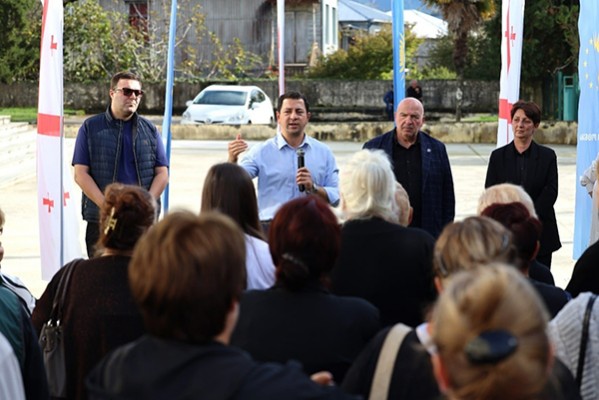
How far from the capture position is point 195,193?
1625cm

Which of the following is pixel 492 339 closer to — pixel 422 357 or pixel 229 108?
pixel 422 357

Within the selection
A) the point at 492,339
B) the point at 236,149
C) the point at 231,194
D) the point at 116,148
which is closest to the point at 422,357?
the point at 492,339

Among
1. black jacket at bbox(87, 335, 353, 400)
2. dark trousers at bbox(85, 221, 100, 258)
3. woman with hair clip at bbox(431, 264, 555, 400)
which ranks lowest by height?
dark trousers at bbox(85, 221, 100, 258)

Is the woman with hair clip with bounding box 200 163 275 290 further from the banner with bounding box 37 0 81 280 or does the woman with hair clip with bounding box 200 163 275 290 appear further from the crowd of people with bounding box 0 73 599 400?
the banner with bounding box 37 0 81 280

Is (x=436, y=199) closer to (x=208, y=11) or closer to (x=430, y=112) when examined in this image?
(x=430, y=112)

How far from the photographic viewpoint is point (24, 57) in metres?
35.7

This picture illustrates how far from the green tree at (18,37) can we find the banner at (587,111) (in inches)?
1052

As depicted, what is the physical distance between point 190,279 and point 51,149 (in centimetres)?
563

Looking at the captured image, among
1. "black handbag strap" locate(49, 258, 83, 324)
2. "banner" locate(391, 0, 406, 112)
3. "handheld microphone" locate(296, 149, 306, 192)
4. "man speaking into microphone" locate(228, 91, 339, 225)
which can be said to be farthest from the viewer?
"banner" locate(391, 0, 406, 112)

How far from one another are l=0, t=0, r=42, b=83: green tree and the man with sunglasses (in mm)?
27290

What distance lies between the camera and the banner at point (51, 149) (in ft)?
25.6

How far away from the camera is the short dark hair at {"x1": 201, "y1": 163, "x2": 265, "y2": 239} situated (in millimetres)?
4453

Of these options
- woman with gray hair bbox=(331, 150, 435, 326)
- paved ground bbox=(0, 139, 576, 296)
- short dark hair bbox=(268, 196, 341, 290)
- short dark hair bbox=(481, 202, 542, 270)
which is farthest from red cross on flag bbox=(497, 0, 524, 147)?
short dark hair bbox=(268, 196, 341, 290)

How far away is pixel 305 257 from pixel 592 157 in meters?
6.23
